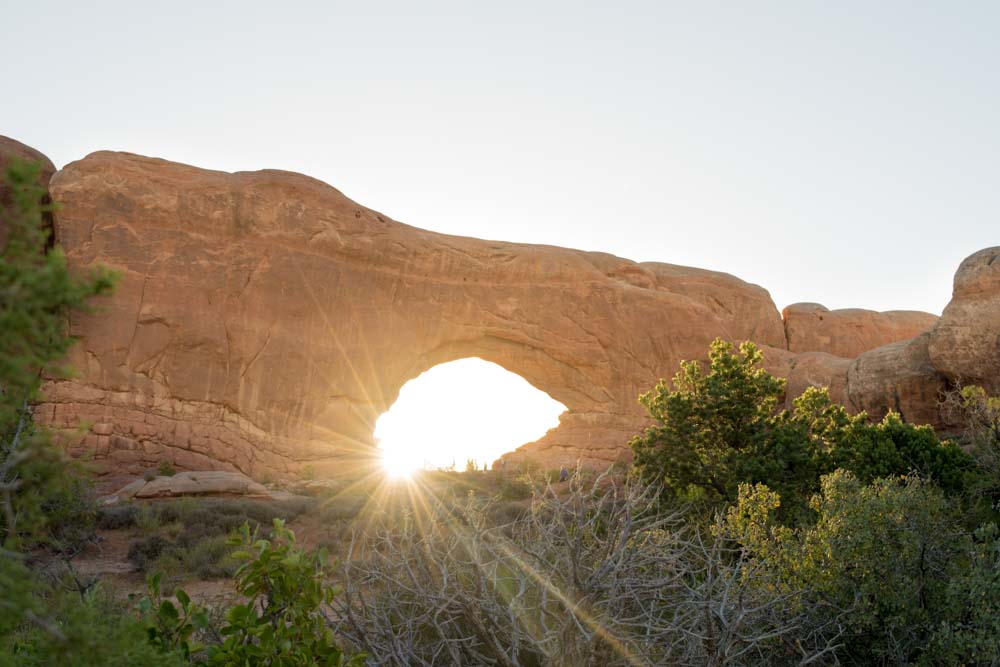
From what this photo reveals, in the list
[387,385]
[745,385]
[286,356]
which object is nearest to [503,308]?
[387,385]

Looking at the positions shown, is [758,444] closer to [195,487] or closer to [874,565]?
[874,565]

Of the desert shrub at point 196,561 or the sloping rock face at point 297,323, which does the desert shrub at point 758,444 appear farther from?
the sloping rock face at point 297,323

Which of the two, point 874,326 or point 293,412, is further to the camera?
point 874,326

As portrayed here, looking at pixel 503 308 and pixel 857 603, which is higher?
pixel 503 308

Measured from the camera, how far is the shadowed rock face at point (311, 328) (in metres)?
20.8

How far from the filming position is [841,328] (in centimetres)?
3753

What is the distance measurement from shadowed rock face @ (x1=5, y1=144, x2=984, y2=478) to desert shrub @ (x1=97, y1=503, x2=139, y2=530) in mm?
5293

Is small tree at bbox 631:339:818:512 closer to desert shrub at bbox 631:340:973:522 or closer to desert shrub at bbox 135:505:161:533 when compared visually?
desert shrub at bbox 631:340:973:522

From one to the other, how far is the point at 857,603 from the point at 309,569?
5001 mm

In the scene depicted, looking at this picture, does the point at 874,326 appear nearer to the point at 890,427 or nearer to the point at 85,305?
the point at 890,427

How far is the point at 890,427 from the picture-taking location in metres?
14.3

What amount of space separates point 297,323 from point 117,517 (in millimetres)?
9770

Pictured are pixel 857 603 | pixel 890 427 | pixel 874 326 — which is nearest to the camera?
pixel 857 603

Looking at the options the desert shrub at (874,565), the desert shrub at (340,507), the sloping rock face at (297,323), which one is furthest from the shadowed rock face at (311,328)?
the desert shrub at (874,565)
